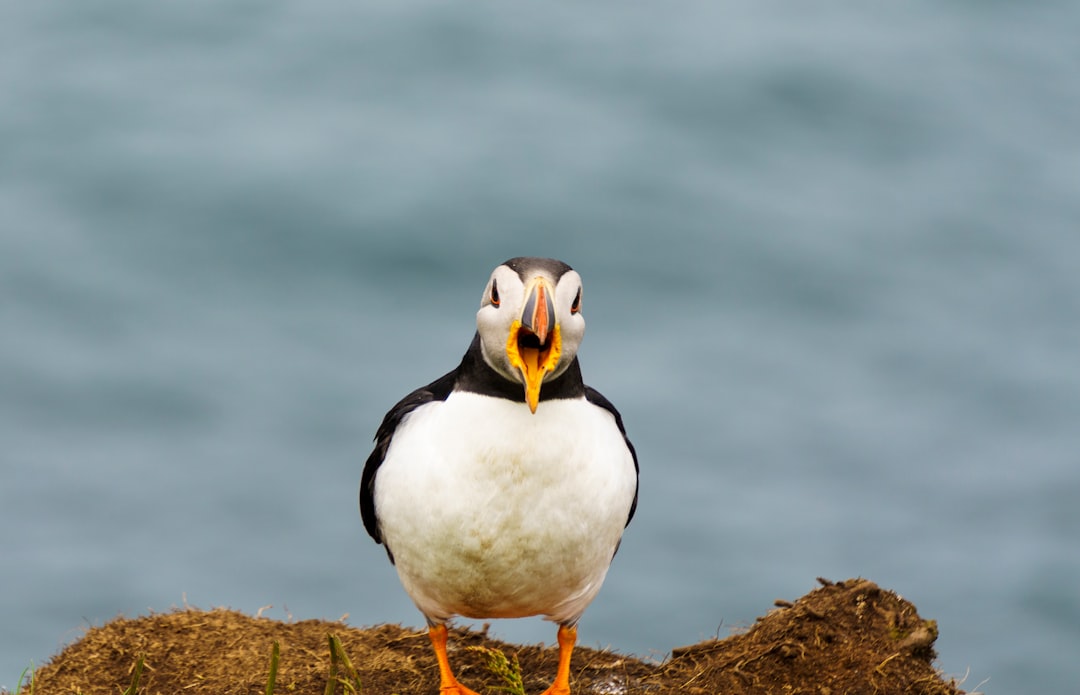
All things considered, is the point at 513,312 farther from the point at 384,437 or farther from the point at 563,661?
the point at 563,661

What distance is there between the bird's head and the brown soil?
6.88 ft

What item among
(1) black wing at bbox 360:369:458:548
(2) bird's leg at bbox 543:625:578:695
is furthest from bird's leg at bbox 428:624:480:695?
(1) black wing at bbox 360:369:458:548

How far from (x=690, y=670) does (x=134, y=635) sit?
3.04 m

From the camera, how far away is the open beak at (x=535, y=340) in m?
5.49

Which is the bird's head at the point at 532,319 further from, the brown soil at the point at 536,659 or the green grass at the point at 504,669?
the brown soil at the point at 536,659

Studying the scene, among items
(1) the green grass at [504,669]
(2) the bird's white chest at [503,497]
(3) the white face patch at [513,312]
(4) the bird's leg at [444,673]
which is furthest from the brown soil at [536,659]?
(3) the white face patch at [513,312]

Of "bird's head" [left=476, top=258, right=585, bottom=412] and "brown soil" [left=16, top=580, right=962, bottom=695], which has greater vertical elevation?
"bird's head" [left=476, top=258, right=585, bottom=412]

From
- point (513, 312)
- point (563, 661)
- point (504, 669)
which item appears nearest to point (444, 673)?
point (504, 669)

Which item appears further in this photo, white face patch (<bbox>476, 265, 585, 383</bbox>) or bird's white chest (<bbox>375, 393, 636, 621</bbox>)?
bird's white chest (<bbox>375, 393, 636, 621</bbox>)

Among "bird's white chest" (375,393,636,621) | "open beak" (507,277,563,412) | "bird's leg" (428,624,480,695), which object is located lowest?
"bird's leg" (428,624,480,695)

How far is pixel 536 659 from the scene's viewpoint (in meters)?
7.92

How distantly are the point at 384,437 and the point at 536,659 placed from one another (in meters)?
1.83

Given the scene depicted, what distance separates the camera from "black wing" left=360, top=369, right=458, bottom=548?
664 cm

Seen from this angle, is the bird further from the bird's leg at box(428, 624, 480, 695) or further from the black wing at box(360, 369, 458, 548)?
the bird's leg at box(428, 624, 480, 695)
